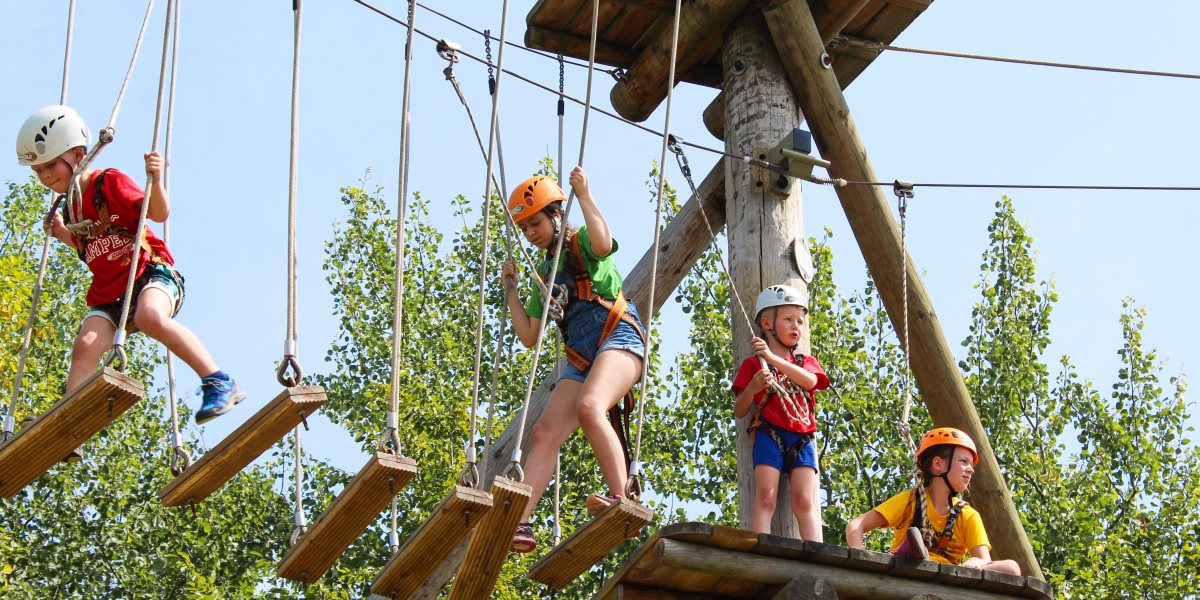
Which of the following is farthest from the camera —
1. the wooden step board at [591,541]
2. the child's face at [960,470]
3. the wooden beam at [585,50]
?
the wooden beam at [585,50]

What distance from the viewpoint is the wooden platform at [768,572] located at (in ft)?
15.5

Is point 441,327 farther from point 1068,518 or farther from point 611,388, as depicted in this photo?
point 611,388

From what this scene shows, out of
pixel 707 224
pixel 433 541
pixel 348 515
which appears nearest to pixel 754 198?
pixel 707 224

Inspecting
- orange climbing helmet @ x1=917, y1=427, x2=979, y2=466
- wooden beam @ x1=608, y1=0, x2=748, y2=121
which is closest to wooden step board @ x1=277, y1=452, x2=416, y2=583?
orange climbing helmet @ x1=917, y1=427, x2=979, y2=466

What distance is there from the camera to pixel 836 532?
1498 centimetres

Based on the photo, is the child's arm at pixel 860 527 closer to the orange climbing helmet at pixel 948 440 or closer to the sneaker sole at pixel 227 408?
the orange climbing helmet at pixel 948 440

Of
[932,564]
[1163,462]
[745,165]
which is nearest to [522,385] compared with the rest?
[1163,462]

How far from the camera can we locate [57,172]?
5.90 meters

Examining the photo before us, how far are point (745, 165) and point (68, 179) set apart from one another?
8.53 ft

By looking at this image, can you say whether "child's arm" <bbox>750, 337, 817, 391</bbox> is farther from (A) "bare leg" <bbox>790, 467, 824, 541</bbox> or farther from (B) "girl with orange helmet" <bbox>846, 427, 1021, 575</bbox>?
(B) "girl with orange helmet" <bbox>846, 427, 1021, 575</bbox>

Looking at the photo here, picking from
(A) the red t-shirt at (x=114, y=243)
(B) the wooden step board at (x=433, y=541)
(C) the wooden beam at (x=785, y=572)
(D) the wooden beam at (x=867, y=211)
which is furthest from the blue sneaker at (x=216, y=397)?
(D) the wooden beam at (x=867, y=211)

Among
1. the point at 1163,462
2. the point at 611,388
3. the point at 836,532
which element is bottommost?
the point at 611,388

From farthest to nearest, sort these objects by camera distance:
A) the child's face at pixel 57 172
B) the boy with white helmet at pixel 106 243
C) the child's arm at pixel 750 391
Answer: the child's face at pixel 57 172 < the child's arm at pixel 750 391 < the boy with white helmet at pixel 106 243

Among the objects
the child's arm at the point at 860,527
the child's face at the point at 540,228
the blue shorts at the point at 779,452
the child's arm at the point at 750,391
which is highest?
the child's face at the point at 540,228
